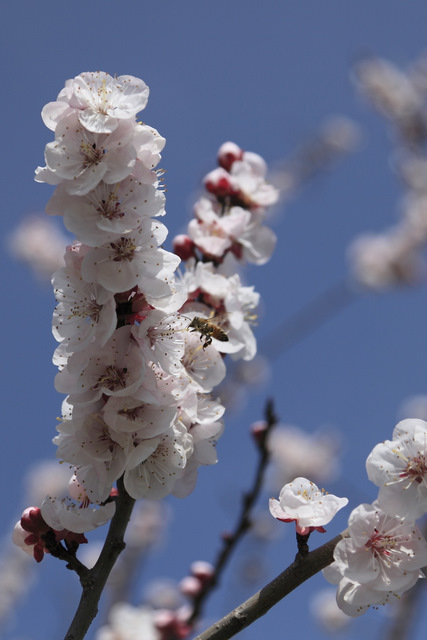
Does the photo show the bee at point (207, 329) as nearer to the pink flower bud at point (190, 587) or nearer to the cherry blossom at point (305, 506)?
the cherry blossom at point (305, 506)

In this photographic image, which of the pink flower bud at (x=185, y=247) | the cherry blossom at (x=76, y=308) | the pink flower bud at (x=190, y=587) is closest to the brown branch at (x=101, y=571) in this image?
the cherry blossom at (x=76, y=308)

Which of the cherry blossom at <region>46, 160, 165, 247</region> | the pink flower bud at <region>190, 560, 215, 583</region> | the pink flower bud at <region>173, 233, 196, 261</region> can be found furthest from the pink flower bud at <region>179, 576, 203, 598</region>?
the cherry blossom at <region>46, 160, 165, 247</region>

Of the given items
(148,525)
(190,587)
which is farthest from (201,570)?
(148,525)

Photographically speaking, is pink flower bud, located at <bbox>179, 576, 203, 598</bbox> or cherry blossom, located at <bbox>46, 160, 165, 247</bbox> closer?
cherry blossom, located at <bbox>46, 160, 165, 247</bbox>

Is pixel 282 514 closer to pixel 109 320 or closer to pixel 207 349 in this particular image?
pixel 207 349

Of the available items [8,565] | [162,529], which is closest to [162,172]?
[162,529]

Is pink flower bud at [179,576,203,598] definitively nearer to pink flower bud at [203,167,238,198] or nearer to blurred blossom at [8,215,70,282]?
pink flower bud at [203,167,238,198]
